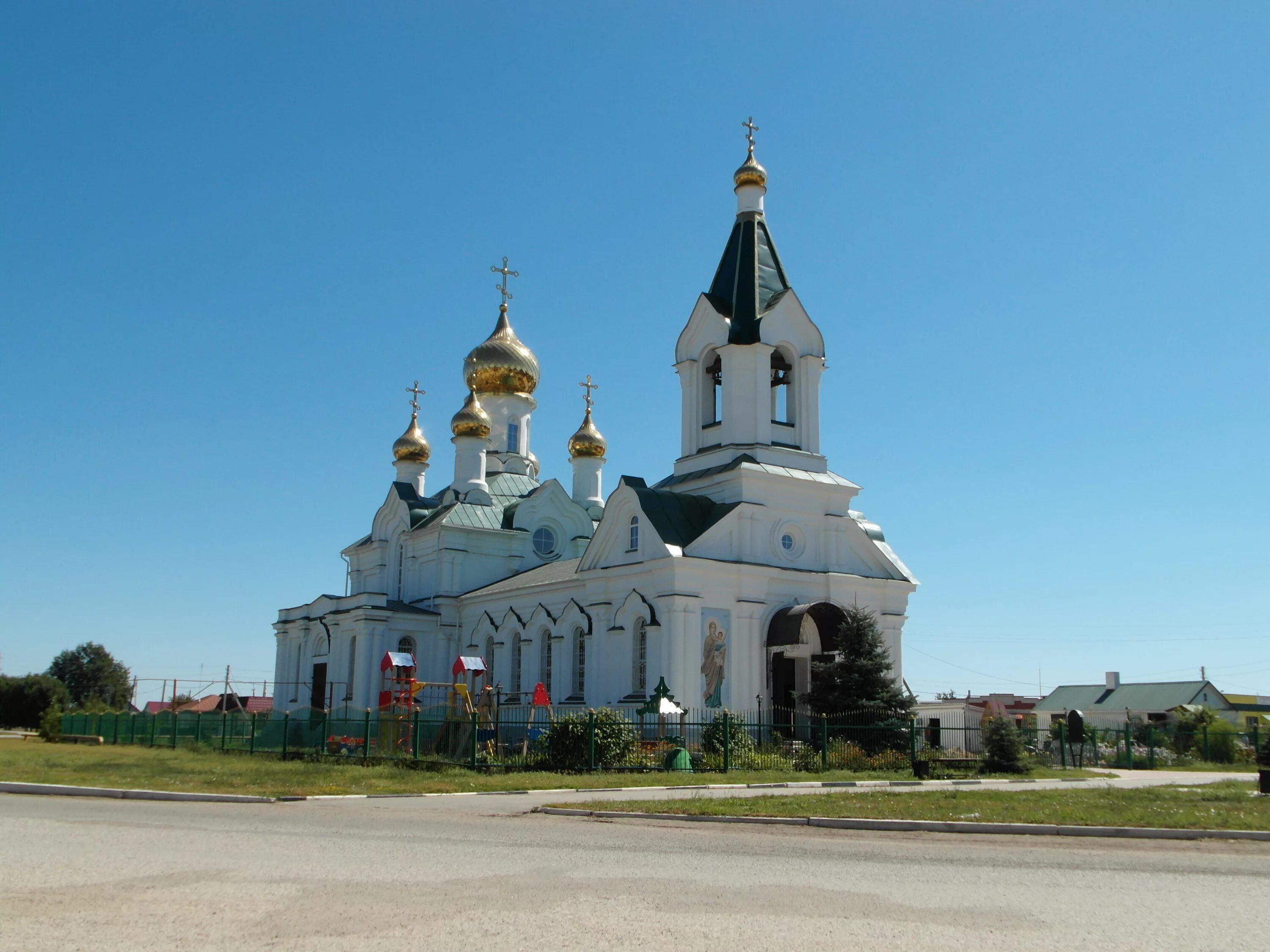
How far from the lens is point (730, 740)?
2084 cm

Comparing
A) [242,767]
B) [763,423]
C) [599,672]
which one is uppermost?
[763,423]

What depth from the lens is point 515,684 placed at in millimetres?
33094

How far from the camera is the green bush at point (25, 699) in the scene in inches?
2525

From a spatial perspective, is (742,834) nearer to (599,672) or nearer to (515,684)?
(599,672)

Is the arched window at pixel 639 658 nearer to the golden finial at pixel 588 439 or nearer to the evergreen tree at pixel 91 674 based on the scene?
the golden finial at pixel 588 439

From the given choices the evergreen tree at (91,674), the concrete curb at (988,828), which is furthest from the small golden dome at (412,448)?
the evergreen tree at (91,674)

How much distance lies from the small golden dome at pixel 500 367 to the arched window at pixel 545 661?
13.1 m

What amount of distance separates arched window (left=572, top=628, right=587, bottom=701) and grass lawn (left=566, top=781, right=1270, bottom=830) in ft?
48.9

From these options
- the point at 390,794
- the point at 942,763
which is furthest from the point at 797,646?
the point at 390,794

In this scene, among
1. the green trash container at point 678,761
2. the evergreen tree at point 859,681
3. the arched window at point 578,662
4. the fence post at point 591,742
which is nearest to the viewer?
the fence post at point 591,742

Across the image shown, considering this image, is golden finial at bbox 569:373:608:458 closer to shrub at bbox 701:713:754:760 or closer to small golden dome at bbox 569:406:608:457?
small golden dome at bbox 569:406:608:457

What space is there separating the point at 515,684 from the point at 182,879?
25.5m

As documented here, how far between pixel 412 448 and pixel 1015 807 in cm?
3233

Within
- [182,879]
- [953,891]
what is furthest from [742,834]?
[182,879]
